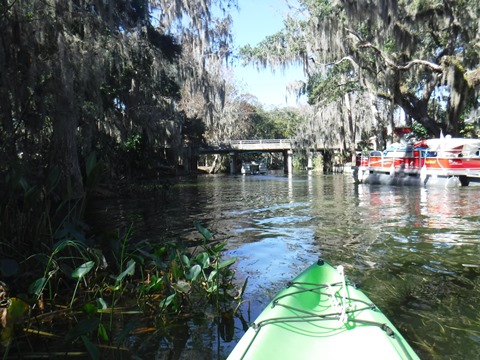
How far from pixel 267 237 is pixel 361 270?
9.35 feet

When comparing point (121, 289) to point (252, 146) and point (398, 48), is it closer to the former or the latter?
point (398, 48)

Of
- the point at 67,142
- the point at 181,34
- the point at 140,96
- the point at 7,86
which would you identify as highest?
the point at 181,34

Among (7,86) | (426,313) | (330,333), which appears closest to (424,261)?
(426,313)

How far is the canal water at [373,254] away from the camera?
353 cm

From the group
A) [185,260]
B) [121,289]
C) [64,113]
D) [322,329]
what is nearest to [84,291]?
[121,289]

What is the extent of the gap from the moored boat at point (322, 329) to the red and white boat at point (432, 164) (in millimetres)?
17495

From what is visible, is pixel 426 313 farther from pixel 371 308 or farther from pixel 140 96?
pixel 140 96

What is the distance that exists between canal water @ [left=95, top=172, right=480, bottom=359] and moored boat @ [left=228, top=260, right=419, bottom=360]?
66 centimetres

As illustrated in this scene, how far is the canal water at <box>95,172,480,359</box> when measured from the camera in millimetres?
3525

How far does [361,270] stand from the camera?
17.7 ft

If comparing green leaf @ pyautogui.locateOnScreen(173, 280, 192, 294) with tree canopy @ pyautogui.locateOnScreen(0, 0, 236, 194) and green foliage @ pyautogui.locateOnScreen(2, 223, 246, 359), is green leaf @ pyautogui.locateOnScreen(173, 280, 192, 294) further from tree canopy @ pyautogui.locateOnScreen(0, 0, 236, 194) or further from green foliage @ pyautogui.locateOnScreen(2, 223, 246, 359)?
tree canopy @ pyautogui.locateOnScreen(0, 0, 236, 194)

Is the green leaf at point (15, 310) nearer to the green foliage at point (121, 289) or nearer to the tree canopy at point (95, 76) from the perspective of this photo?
the green foliage at point (121, 289)

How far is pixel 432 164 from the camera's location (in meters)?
20.3

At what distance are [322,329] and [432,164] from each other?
19503 mm
